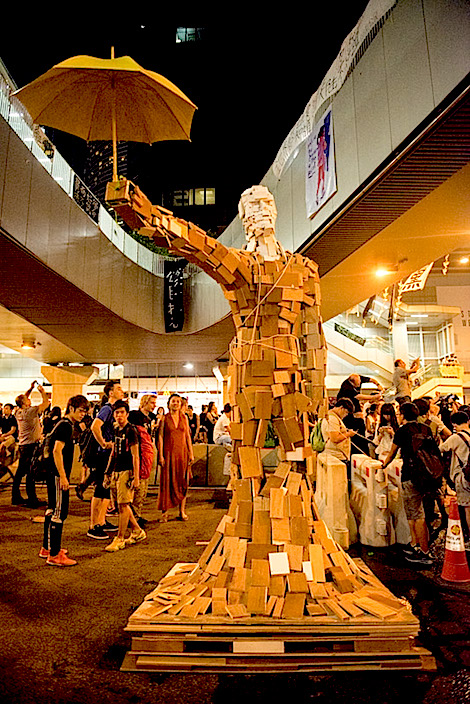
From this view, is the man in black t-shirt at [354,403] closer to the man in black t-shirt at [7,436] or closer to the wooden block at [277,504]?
the wooden block at [277,504]

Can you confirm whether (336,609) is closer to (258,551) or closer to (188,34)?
(258,551)

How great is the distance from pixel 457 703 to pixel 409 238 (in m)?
6.16

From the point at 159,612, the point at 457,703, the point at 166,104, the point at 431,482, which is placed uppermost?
the point at 166,104

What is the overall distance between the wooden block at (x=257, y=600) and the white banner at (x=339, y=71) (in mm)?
6010

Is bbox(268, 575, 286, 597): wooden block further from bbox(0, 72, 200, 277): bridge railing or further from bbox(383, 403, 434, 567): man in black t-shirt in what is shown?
bbox(0, 72, 200, 277): bridge railing

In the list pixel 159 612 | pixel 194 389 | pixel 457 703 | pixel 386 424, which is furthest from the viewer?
pixel 194 389

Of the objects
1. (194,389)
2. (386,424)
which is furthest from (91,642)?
(194,389)

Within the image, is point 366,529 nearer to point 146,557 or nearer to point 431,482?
point 431,482

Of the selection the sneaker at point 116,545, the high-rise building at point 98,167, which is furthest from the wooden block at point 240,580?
the high-rise building at point 98,167

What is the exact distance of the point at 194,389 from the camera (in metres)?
24.2

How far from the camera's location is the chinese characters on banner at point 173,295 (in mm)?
14430

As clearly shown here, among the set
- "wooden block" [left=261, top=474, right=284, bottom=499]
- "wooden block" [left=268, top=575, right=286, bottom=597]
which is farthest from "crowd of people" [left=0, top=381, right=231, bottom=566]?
"wooden block" [left=268, top=575, right=286, bottom=597]

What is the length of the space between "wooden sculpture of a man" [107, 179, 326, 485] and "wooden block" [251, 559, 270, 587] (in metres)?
0.51

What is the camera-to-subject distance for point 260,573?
2.91 meters
